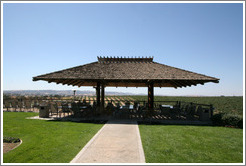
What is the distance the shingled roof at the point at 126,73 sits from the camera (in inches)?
416

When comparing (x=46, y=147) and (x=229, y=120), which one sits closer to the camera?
(x=46, y=147)

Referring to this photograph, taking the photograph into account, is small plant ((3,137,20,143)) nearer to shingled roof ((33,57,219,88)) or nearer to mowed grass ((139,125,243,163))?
mowed grass ((139,125,243,163))

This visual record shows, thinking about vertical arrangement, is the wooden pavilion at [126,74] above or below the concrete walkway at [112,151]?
above

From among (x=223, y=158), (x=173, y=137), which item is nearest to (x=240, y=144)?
(x=223, y=158)

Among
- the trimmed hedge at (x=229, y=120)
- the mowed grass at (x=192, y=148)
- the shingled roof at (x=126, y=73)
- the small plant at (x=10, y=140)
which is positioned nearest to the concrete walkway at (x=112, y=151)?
the mowed grass at (x=192, y=148)

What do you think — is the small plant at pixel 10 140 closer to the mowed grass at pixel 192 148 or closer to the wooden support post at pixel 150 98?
the mowed grass at pixel 192 148

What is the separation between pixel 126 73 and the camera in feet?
38.5

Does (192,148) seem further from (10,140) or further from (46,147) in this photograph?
(10,140)

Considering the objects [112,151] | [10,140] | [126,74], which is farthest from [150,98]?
[10,140]

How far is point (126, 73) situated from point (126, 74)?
0.22 meters

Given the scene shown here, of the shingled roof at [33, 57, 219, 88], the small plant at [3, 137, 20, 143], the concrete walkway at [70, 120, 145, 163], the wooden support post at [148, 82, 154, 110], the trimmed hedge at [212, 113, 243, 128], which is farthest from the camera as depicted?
the wooden support post at [148, 82, 154, 110]

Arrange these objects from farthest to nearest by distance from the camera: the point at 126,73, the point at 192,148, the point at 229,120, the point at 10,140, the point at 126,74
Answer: the point at 126,73, the point at 126,74, the point at 229,120, the point at 10,140, the point at 192,148

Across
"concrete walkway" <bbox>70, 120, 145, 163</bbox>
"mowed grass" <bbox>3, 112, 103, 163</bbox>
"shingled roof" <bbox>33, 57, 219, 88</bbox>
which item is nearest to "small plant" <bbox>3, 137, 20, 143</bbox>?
"mowed grass" <bbox>3, 112, 103, 163</bbox>

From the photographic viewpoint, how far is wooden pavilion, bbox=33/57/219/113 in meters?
10.6
